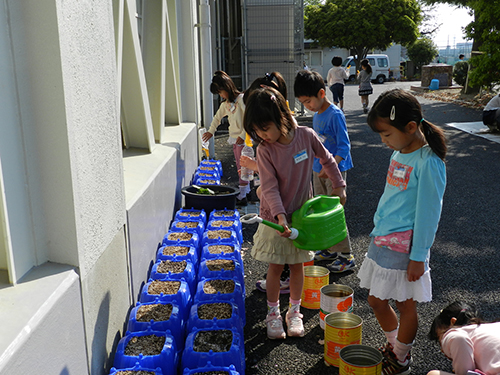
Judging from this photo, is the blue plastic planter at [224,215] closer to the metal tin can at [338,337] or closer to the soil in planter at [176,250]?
the soil in planter at [176,250]

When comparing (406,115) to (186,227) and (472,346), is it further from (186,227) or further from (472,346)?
(186,227)

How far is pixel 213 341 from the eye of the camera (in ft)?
8.82

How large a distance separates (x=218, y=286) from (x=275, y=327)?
1.58 feet

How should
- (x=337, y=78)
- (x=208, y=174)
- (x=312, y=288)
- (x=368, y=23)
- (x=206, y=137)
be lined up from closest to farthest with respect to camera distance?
(x=312, y=288) → (x=206, y=137) → (x=208, y=174) → (x=337, y=78) → (x=368, y=23)

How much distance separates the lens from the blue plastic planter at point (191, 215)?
4.58m

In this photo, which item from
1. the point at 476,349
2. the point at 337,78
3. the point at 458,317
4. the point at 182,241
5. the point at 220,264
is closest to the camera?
the point at 476,349

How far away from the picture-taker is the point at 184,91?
7441 mm

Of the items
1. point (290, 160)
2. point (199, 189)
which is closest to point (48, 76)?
point (290, 160)

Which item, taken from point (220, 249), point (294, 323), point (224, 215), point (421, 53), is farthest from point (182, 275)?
point (421, 53)

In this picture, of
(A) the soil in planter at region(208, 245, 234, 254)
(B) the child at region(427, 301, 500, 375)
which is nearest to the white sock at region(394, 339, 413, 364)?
(B) the child at region(427, 301, 500, 375)

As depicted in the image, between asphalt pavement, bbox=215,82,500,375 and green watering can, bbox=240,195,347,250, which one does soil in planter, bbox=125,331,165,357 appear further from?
green watering can, bbox=240,195,347,250

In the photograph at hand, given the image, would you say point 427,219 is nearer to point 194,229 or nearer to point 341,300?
point 341,300

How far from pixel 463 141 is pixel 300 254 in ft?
27.5

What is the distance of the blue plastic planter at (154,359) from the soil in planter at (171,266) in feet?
2.81
